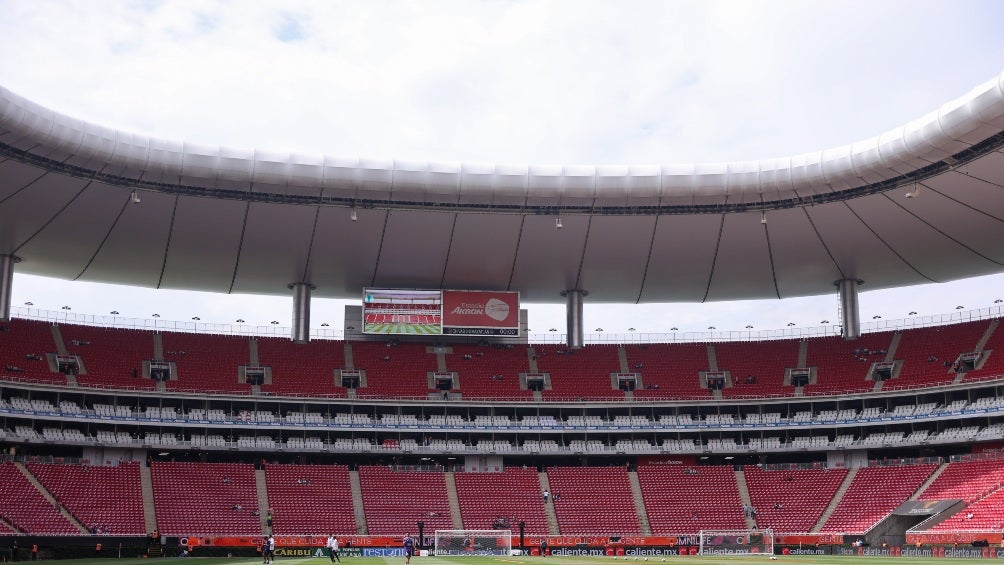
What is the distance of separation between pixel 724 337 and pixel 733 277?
8.35 metres

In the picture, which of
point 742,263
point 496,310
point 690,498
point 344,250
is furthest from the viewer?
point 496,310

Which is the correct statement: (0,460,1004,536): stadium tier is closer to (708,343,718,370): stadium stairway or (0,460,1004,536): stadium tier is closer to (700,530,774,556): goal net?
(700,530,774,556): goal net

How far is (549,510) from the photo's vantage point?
59375 mm

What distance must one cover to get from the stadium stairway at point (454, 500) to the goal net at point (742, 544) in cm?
1336

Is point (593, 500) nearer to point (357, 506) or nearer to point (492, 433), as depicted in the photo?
point (492, 433)

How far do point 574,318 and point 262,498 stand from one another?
74.7 ft

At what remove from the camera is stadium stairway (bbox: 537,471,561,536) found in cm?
5778

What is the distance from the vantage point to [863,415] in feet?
204

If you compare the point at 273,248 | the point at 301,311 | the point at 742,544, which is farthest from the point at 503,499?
the point at 273,248

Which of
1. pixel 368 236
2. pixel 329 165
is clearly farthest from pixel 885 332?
pixel 329 165

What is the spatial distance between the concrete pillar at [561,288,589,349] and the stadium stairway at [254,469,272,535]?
2127 centimetres

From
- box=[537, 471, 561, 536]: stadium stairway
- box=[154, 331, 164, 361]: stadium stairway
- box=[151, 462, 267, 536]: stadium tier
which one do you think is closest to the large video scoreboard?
box=[537, 471, 561, 536]: stadium stairway

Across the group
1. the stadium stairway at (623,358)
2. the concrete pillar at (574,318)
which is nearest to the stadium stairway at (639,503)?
the stadium stairway at (623,358)

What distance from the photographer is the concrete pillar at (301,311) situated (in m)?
65.1
